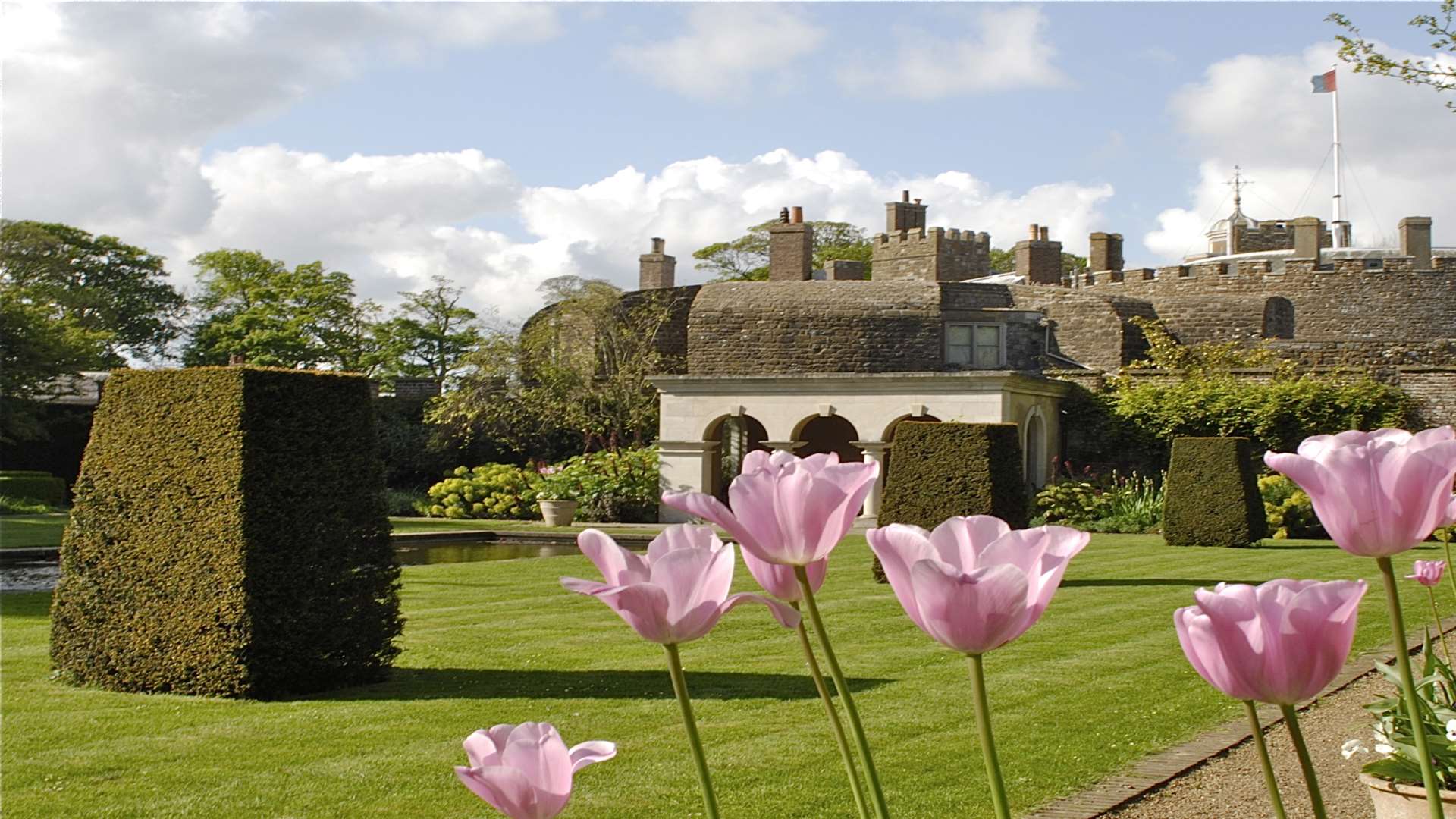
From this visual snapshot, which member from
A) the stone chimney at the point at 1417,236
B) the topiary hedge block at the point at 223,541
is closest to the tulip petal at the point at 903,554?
the topiary hedge block at the point at 223,541

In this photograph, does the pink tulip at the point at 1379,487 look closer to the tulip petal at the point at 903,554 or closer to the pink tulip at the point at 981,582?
the pink tulip at the point at 981,582

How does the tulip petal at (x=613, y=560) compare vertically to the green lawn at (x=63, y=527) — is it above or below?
above

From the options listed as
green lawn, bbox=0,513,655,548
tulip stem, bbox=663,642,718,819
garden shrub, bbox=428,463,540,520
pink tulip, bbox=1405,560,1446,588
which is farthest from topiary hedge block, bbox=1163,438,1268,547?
tulip stem, bbox=663,642,718,819

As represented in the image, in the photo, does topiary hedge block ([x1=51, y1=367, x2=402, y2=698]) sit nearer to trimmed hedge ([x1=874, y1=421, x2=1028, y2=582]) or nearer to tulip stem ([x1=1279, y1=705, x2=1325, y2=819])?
trimmed hedge ([x1=874, y1=421, x2=1028, y2=582])

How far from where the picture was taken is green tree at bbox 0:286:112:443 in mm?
29609

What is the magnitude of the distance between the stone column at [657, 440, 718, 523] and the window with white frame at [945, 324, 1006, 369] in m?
5.93

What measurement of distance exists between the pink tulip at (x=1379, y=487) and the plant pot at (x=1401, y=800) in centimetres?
284

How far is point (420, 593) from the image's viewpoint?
42.7 feet

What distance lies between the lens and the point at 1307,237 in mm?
39000

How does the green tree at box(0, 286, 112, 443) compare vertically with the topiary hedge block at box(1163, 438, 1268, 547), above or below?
above

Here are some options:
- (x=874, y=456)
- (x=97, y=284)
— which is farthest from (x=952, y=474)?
(x=97, y=284)

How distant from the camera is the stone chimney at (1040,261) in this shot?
1576 inches

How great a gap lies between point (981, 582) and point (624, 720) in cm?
601

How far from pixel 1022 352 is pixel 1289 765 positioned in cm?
2410
